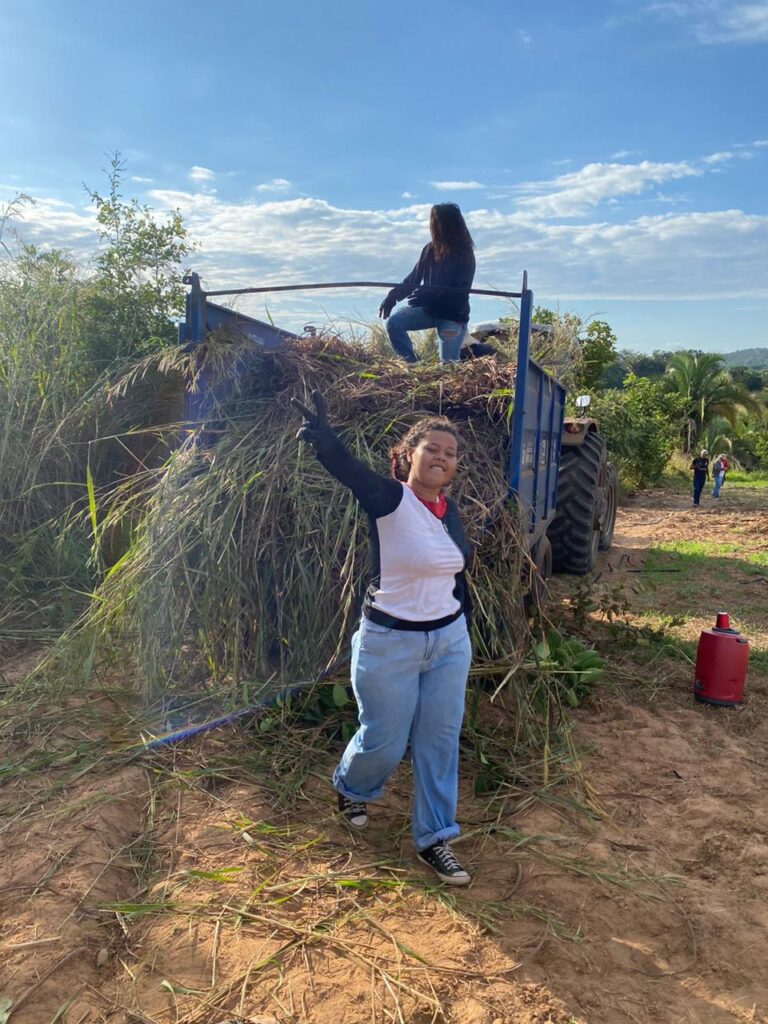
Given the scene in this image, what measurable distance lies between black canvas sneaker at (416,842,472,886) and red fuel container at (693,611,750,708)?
7.89ft

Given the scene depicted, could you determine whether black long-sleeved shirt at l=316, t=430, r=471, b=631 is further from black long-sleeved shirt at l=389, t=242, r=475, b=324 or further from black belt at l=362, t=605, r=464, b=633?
black long-sleeved shirt at l=389, t=242, r=475, b=324

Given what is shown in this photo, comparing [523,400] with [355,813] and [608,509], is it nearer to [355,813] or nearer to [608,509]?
[355,813]

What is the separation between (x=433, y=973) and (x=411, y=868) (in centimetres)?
55

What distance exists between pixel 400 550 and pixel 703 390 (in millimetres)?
25909

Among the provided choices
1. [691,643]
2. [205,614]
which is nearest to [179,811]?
[205,614]

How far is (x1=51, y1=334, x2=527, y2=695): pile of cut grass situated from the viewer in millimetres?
3754

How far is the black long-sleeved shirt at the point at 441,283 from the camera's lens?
4996mm

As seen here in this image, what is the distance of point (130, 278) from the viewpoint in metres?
7.48

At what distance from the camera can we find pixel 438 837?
2.86m

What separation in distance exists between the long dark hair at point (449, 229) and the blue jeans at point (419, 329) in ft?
1.34

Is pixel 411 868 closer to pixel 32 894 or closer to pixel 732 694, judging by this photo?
pixel 32 894

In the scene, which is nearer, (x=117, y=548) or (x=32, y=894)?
(x=32, y=894)

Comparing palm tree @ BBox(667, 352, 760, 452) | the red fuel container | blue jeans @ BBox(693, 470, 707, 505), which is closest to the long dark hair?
the red fuel container

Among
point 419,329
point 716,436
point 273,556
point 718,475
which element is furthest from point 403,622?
point 716,436
